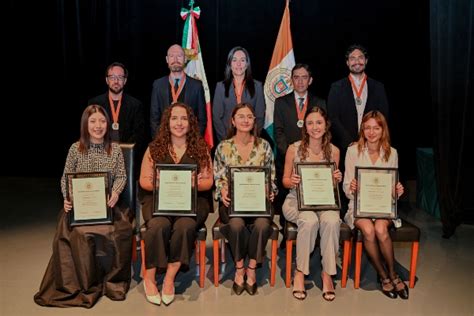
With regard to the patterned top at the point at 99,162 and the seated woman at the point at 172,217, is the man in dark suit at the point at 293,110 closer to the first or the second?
the seated woman at the point at 172,217

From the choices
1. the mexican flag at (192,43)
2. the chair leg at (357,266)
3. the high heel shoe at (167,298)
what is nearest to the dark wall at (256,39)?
the mexican flag at (192,43)

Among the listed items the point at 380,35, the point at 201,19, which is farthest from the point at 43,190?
the point at 380,35

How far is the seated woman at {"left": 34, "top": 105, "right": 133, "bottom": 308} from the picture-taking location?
11.0 feet

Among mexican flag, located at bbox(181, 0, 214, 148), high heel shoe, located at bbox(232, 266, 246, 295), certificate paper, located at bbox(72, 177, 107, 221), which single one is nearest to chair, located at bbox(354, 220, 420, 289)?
high heel shoe, located at bbox(232, 266, 246, 295)

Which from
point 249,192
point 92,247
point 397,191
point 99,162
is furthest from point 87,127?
point 397,191

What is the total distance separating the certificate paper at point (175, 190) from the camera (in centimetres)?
356

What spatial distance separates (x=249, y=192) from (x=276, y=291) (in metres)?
0.77

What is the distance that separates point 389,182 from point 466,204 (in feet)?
7.78

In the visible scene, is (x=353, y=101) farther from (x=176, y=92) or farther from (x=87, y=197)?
(x=87, y=197)

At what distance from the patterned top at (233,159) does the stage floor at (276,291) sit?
769mm

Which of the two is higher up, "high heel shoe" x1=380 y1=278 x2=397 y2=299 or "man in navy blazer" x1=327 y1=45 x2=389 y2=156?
"man in navy blazer" x1=327 y1=45 x2=389 y2=156

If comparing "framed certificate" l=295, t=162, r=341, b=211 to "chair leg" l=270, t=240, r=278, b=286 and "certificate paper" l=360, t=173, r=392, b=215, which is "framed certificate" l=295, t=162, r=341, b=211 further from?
"chair leg" l=270, t=240, r=278, b=286

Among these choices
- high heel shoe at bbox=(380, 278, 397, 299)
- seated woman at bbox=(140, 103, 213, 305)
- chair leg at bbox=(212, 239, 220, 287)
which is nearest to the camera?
seated woman at bbox=(140, 103, 213, 305)

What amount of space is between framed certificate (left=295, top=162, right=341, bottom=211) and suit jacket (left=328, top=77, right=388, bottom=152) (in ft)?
3.40
